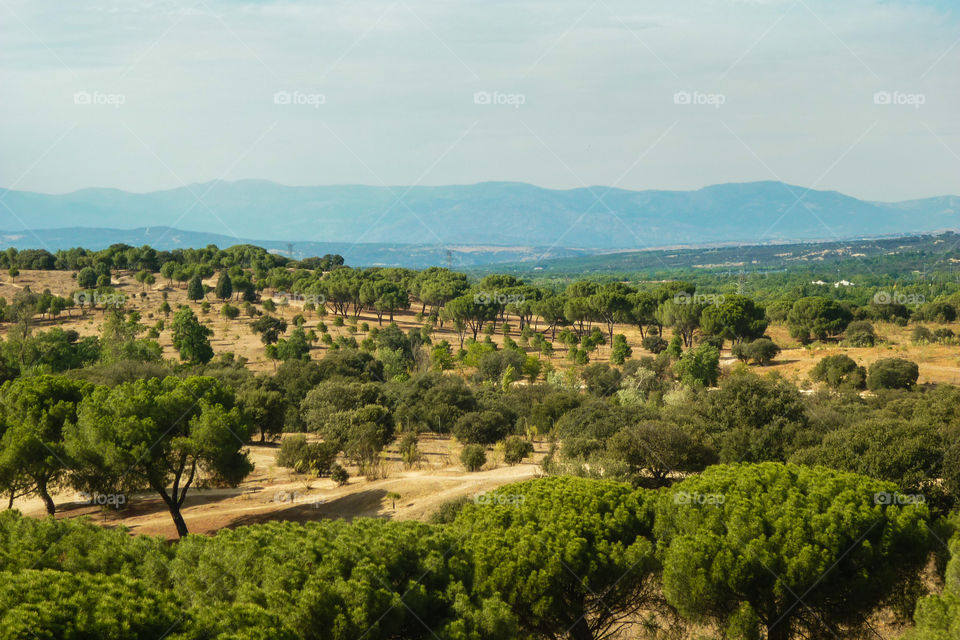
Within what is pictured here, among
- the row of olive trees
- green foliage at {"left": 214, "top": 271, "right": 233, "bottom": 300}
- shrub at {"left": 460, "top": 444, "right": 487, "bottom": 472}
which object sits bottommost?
shrub at {"left": 460, "top": 444, "right": 487, "bottom": 472}

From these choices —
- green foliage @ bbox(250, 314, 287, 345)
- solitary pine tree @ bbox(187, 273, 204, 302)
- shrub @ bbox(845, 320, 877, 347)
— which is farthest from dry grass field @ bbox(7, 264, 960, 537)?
solitary pine tree @ bbox(187, 273, 204, 302)

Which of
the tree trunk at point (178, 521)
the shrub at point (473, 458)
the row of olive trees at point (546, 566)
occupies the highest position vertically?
the row of olive trees at point (546, 566)

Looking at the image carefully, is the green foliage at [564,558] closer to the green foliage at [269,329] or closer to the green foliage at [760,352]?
the green foliage at [760,352]

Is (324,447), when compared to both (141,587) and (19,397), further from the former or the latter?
(141,587)

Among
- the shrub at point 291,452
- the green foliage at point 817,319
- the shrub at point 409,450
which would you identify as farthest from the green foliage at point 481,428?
the green foliage at point 817,319

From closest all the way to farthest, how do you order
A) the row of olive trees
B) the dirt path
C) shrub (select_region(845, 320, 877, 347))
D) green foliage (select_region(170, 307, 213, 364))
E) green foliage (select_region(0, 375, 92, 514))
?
1. the row of olive trees
2. green foliage (select_region(0, 375, 92, 514))
3. the dirt path
4. green foliage (select_region(170, 307, 213, 364))
5. shrub (select_region(845, 320, 877, 347))

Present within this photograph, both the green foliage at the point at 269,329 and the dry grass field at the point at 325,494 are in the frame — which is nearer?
the dry grass field at the point at 325,494

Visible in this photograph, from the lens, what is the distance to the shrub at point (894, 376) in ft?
133

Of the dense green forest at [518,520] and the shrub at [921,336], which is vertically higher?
the dense green forest at [518,520]

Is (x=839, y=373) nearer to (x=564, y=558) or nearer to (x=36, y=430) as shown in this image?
(x=564, y=558)

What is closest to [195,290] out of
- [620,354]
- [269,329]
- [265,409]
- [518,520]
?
[269,329]

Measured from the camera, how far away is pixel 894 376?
40.8m

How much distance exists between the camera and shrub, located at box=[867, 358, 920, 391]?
40656 mm

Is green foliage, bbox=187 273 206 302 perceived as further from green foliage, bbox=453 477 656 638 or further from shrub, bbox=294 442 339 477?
green foliage, bbox=453 477 656 638
